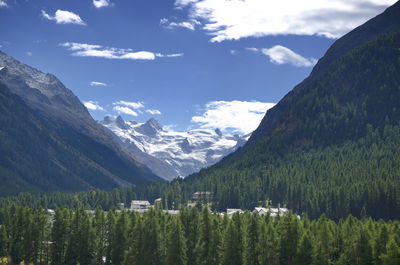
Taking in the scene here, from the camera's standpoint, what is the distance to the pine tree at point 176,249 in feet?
377

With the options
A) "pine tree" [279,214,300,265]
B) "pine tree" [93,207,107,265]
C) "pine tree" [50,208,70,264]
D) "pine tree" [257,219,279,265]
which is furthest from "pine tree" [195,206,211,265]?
"pine tree" [50,208,70,264]

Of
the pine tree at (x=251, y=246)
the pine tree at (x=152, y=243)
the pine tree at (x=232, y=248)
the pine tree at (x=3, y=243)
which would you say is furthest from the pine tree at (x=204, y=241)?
the pine tree at (x=3, y=243)

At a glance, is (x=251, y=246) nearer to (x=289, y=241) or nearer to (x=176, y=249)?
(x=289, y=241)

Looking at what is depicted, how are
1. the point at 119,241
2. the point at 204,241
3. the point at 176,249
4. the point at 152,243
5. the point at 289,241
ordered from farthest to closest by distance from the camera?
the point at 119,241
the point at 152,243
the point at 204,241
the point at 176,249
the point at 289,241

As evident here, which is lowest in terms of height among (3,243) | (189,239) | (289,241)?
(3,243)

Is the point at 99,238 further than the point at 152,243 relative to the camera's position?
Yes

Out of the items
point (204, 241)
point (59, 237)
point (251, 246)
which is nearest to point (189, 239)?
point (204, 241)

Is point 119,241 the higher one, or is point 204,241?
point 204,241

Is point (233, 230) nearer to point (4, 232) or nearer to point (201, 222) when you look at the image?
point (201, 222)

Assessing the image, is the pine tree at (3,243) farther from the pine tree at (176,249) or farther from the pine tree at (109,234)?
the pine tree at (176,249)

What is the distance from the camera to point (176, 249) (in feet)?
378

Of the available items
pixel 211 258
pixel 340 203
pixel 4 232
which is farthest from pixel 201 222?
pixel 340 203

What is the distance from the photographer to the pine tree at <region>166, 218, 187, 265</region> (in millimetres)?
114938

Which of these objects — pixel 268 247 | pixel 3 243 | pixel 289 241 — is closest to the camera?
pixel 289 241
